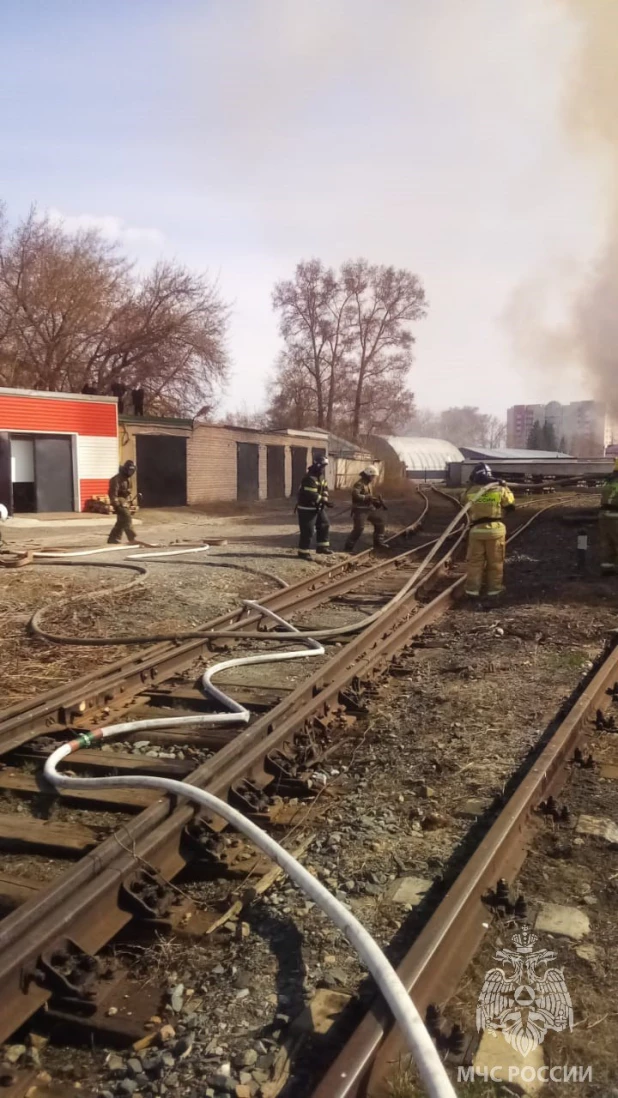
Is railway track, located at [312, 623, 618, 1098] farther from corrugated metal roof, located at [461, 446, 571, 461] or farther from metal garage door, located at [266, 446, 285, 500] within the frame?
corrugated metal roof, located at [461, 446, 571, 461]

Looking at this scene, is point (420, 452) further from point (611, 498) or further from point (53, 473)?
point (611, 498)

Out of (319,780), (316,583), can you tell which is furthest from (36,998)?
(316,583)

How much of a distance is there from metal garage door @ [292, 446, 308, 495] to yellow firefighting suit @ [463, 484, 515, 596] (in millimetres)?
28182

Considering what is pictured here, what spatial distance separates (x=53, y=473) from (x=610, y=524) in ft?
57.5

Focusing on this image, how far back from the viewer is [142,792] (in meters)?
4.17

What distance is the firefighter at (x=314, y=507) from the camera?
13.2 metres

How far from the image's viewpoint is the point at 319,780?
4629 millimetres

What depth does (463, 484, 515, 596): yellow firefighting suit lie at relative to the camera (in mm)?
10031

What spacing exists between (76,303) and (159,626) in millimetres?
32547

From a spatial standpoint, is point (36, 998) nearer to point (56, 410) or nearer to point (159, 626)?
point (159, 626)

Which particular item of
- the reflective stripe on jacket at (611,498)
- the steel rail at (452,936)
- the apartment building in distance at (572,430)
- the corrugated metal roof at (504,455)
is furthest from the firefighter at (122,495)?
the apartment building in distance at (572,430)

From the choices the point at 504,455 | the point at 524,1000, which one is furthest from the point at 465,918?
the point at 504,455

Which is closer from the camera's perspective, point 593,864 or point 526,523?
point 593,864

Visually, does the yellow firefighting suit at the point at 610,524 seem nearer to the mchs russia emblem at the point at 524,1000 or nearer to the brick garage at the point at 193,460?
the mchs russia emblem at the point at 524,1000
